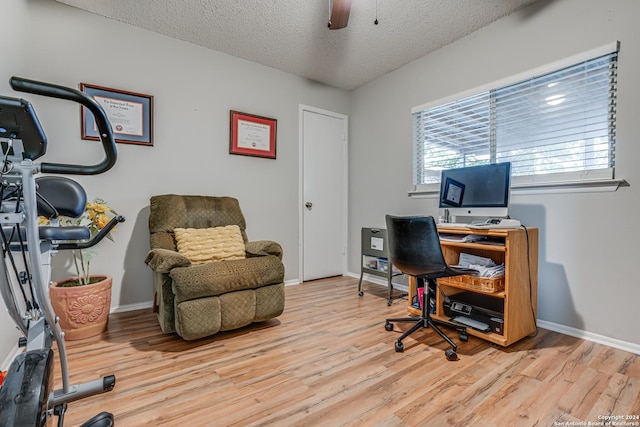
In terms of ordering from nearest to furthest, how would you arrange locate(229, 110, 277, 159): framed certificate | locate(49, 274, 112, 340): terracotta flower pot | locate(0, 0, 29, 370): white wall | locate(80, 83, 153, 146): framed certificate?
locate(0, 0, 29, 370): white wall → locate(49, 274, 112, 340): terracotta flower pot → locate(80, 83, 153, 146): framed certificate → locate(229, 110, 277, 159): framed certificate

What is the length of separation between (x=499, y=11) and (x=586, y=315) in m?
2.33

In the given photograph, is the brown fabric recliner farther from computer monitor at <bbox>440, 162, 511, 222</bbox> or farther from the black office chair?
computer monitor at <bbox>440, 162, 511, 222</bbox>

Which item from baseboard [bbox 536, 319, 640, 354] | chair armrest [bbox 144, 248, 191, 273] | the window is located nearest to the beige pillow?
chair armrest [bbox 144, 248, 191, 273]

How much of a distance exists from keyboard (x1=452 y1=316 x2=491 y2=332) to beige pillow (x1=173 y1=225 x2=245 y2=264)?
1709 millimetres

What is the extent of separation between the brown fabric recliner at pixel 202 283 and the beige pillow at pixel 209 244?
8 centimetres

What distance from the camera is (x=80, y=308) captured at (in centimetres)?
203

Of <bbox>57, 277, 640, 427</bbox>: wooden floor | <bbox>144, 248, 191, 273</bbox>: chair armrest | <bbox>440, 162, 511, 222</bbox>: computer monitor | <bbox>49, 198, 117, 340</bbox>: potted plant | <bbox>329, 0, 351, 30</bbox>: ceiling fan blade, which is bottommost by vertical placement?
<bbox>57, 277, 640, 427</bbox>: wooden floor

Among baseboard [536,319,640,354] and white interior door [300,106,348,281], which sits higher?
white interior door [300,106,348,281]

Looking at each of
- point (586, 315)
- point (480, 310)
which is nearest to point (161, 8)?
point (480, 310)

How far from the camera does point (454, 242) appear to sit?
2.18m

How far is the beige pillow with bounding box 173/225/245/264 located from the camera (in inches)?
92.9

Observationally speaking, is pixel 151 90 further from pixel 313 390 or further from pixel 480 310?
pixel 480 310

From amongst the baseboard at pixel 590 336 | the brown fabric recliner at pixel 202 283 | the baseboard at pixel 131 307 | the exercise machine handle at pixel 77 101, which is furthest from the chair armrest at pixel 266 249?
the baseboard at pixel 590 336

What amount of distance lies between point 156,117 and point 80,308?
5.39 ft
